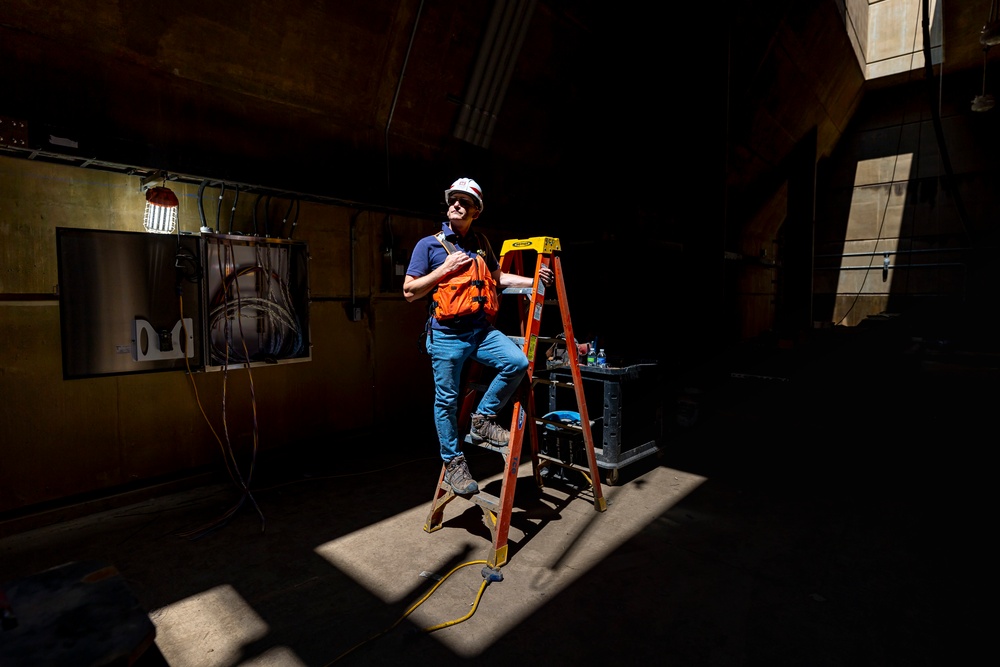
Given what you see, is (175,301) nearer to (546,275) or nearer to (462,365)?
(462,365)

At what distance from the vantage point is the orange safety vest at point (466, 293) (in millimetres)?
3090

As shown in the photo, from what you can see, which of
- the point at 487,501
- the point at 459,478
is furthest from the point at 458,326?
the point at 487,501

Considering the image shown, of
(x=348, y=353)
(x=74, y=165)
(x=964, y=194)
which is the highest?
(x=964, y=194)

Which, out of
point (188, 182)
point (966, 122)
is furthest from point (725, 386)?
point (966, 122)

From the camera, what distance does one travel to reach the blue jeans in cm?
321

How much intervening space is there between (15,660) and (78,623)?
164mm

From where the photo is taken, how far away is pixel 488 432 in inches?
134

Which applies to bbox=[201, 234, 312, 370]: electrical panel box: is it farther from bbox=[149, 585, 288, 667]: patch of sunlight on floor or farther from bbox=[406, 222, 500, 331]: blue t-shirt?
bbox=[149, 585, 288, 667]: patch of sunlight on floor

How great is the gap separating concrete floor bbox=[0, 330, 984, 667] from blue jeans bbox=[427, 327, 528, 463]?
917mm

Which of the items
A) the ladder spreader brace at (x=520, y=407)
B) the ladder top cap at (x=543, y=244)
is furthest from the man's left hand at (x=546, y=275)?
the ladder top cap at (x=543, y=244)

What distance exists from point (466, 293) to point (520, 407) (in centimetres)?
86

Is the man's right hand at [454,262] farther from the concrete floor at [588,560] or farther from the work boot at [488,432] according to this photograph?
the concrete floor at [588,560]

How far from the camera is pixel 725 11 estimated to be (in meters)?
6.11

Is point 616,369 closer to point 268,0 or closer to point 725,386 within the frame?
point 725,386
